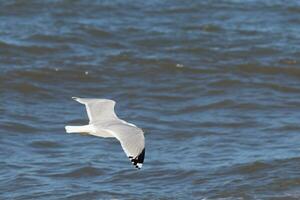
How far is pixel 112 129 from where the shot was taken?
20.9 ft

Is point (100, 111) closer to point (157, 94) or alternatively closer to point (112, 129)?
point (112, 129)

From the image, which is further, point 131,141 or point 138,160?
point 131,141

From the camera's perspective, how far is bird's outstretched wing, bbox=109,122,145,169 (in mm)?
5797

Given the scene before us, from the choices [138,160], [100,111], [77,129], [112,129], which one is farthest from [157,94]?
[138,160]

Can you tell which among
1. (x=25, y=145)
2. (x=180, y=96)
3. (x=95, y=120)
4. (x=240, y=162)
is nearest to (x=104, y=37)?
(x=180, y=96)

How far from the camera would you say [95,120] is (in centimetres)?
687

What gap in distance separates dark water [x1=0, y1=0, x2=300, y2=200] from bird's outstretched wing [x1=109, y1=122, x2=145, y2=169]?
Answer: 99 centimetres

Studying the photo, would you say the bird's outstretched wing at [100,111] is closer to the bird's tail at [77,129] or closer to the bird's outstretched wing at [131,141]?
the bird's outstretched wing at [131,141]

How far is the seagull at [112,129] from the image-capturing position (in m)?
5.89

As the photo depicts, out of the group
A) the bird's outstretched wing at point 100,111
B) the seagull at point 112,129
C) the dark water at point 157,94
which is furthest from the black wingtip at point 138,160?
the dark water at point 157,94

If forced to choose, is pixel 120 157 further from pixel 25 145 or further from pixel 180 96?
pixel 180 96

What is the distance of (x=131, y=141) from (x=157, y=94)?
4378 millimetres

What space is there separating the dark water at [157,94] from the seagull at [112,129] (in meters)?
0.69

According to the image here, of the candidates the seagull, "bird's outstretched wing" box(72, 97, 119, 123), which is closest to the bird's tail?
the seagull
